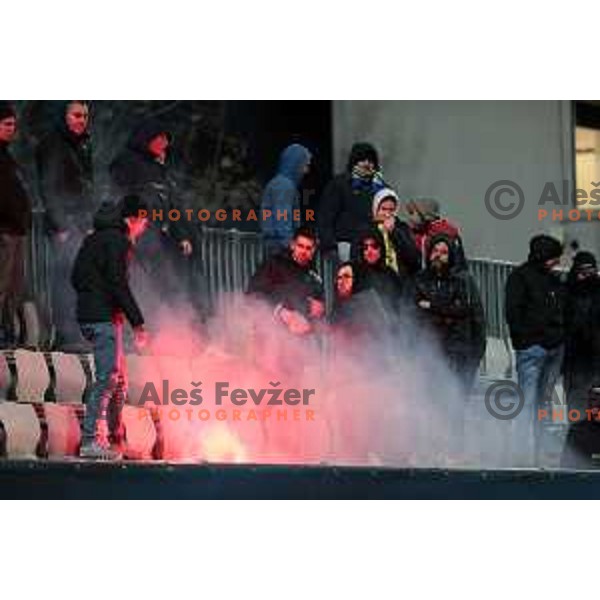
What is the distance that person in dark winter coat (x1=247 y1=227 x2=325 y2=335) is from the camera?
1942 centimetres

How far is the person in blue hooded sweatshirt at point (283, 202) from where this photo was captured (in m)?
19.5

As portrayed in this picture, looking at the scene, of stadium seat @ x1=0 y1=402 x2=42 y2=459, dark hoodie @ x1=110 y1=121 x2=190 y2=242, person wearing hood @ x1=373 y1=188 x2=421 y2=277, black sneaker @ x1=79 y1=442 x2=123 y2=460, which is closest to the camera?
stadium seat @ x1=0 y1=402 x2=42 y2=459

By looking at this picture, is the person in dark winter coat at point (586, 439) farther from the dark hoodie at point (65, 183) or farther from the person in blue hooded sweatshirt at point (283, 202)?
the dark hoodie at point (65, 183)

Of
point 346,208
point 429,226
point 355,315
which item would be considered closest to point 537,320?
point 429,226

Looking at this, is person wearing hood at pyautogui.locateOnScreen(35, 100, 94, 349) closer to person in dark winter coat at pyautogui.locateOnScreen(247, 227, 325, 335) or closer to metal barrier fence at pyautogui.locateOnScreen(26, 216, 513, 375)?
metal barrier fence at pyautogui.locateOnScreen(26, 216, 513, 375)

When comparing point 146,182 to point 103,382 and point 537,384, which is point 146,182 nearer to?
point 103,382

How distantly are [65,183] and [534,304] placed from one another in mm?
3404

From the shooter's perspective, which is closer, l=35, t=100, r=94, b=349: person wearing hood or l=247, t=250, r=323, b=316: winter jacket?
l=35, t=100, r=94, b=349: person wearing hood

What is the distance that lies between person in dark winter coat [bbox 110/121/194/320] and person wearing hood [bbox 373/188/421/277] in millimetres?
1354

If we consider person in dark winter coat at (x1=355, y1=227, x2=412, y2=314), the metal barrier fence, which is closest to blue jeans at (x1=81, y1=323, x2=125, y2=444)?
the metal barrier fence

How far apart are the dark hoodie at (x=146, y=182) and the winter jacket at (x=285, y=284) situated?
600mm

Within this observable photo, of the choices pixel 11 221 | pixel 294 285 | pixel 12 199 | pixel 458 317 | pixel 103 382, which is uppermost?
pixel 12 199

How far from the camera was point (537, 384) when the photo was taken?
65.5ft

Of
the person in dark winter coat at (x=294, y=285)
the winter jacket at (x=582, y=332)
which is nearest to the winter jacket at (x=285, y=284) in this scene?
the person in dark winter coat at (x=294, y=285)
